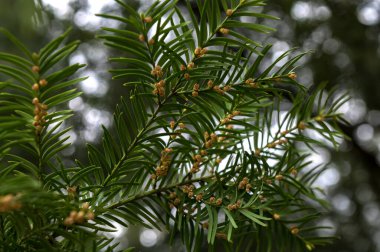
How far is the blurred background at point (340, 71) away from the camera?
1.62 metres

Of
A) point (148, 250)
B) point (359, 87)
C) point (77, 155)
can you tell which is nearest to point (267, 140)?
point (77, 155)

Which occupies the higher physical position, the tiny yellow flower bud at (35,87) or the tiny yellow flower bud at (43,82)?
the tiny yellow flower bud at (43,82)

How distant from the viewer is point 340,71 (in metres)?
1.79

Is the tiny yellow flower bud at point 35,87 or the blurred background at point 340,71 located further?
the blurred background at point 340,71

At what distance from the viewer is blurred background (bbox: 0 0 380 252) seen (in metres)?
1.62

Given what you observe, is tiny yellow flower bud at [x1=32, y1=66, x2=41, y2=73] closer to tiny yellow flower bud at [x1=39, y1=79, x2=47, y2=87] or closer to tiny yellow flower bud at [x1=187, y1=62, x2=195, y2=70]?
tiny yellow flower bud at [x1=39, y1=79, x2=47, y2=87]

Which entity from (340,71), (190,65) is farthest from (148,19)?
(340,71)

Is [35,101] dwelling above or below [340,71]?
below

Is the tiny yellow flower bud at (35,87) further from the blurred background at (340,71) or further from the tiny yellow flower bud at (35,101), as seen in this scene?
the blurred background at (340,71)

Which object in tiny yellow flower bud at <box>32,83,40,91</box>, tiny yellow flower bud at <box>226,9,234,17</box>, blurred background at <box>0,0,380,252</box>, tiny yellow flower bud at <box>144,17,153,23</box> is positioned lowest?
tiny yellow flower bud at <box>32,83,40,91</box>

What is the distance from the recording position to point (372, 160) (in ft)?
6.09

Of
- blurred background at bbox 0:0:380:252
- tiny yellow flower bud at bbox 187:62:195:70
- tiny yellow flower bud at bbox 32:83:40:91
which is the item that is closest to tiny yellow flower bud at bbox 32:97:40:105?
tiny yellow flower bud at bbox 32:83:40:91

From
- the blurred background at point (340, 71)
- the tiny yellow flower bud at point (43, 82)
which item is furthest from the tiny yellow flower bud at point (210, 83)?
the blurred background at point (340, 71)

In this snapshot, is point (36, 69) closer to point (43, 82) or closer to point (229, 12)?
point (43, 82)
